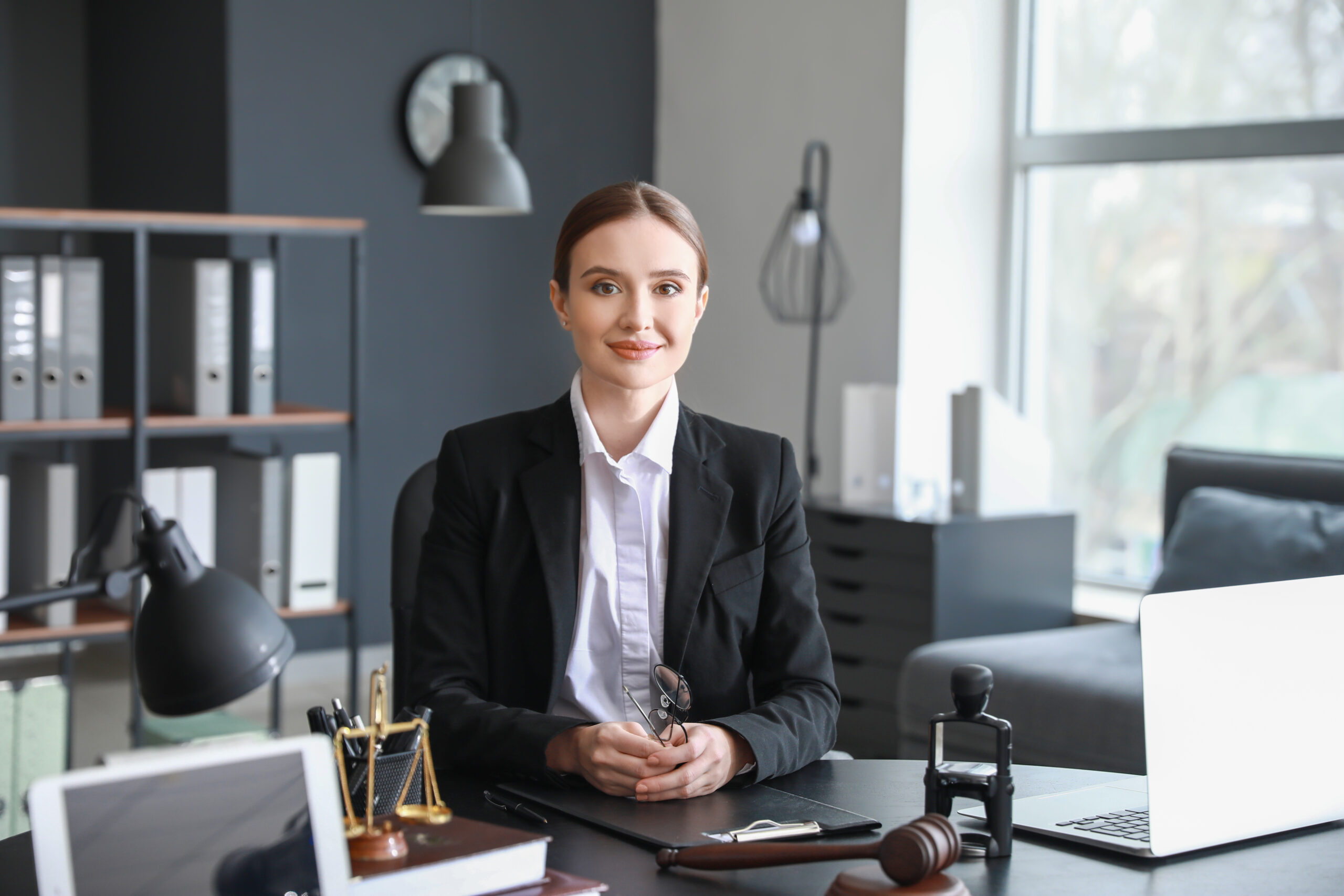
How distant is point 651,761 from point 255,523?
2049 millimetres

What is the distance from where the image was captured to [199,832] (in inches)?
33.3

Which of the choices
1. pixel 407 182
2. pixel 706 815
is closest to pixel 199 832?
pixel 706 815

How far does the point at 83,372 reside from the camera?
2895mm

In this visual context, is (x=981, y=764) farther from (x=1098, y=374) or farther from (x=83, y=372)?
(x=1098, y=374)

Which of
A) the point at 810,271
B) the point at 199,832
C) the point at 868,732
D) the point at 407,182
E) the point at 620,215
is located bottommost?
the point at 868,732

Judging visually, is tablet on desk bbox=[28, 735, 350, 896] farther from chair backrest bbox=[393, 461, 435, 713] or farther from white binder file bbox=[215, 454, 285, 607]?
white binder file bbox=[215, 454, 285, 607]

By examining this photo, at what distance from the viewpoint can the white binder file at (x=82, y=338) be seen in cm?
285

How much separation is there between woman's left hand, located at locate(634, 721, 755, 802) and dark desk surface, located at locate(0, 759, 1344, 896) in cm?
10

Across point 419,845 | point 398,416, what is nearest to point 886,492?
point 398,416

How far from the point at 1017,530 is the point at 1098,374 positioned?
0.76 metres

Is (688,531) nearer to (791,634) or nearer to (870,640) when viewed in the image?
(791,634)

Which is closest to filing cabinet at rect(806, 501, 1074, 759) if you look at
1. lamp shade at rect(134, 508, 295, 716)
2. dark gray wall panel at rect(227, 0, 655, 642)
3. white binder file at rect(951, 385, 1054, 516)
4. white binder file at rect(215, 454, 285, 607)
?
white binder file at rect(951, 385, 1054, 516)

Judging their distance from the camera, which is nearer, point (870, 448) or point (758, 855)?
point (758, 855)

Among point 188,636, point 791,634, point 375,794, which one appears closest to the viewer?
point 188,636
